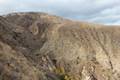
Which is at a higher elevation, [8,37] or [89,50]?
[8,37]

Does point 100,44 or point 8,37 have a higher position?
point 8,37

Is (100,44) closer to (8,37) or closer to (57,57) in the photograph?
(57,57)

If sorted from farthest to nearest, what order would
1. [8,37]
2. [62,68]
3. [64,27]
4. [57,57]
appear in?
[64,27] < [57,57] < [62,68] < [8,37]

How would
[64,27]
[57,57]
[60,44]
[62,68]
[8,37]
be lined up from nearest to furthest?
1. [8,37]
2. [62,68]
3. [57,57]
4. [60,44]
5. [64,27]

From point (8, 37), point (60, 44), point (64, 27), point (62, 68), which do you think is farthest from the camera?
point (64, 27)

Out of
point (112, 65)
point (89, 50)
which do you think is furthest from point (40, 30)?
point (112, 65)

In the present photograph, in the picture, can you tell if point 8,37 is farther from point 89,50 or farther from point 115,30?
point 115,30

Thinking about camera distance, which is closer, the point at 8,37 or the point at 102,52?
the point at 8,37

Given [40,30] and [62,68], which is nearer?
[62,68]

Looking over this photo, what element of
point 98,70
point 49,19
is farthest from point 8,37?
point 49,19
